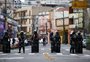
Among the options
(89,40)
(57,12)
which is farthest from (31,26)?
(89,40)

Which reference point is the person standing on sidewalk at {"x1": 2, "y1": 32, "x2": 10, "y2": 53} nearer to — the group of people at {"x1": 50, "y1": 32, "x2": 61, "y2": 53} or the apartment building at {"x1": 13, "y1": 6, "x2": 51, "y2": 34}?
the group of people at {"x1": 50, "y1": 32, "x2": 61, "y2": 53}

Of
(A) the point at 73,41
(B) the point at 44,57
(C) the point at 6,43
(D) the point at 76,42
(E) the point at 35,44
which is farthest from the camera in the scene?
(E) the point at 35,44

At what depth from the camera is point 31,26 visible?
145500 mm

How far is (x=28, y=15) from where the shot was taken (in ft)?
476

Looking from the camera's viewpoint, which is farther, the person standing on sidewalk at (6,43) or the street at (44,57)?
the person standing on sidewalk at (6,43)

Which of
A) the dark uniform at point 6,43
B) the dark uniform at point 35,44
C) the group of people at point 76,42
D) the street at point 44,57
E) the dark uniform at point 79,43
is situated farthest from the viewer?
the dark uniform at point 6,43

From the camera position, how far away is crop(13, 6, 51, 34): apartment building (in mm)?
142350

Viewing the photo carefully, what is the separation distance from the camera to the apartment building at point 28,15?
142 m

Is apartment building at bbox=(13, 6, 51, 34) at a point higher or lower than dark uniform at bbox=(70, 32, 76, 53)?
lower

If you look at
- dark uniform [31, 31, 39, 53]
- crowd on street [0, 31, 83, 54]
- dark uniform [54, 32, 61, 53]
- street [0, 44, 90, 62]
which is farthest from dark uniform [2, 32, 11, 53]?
street [0, 44, 90, 62]

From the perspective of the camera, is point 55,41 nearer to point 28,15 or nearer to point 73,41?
point 73,41

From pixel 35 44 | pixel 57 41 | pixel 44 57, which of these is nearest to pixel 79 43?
pixel 57 41

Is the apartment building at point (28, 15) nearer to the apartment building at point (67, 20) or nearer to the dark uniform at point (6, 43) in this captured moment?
the apartment building at point (67, 20)

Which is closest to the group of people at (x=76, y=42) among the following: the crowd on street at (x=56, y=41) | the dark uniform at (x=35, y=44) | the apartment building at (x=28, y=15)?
the crowd on street at (x=56, y=41)
